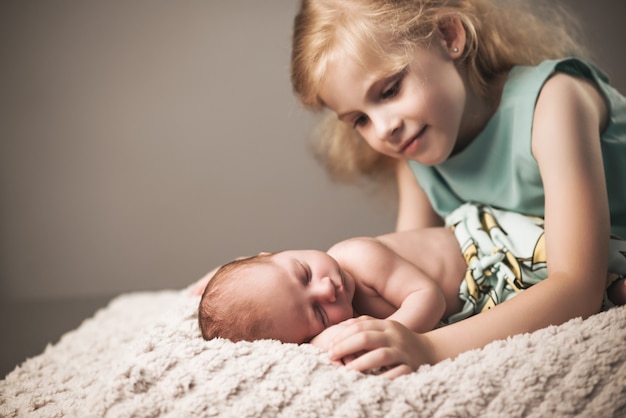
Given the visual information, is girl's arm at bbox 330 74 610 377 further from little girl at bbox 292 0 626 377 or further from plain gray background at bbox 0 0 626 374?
plain gray background at bbox 0 0 626 374

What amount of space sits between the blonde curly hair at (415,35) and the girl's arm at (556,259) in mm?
219

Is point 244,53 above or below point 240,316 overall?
above

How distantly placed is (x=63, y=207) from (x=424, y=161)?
1.84 meters

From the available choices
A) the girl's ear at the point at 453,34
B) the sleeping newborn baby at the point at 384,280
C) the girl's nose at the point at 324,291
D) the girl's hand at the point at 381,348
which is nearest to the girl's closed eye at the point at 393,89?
the girl's ear at the point at 453,34

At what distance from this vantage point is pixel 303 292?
0.95 metres

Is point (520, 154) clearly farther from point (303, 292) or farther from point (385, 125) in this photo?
point (303, 292)

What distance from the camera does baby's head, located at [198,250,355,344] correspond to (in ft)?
2.97

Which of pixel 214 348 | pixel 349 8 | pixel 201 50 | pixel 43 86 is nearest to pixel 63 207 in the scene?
pixel 43 86

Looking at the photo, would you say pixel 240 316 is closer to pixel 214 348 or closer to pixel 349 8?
pixel 214 348

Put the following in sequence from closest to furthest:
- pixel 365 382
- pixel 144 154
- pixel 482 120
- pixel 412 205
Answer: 1. pixel 365 382
2. pixel 482 120
3. pixel 412 205
4. pixel 144 154

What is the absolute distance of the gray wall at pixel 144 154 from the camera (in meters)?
2.36

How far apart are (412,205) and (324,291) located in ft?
2.27

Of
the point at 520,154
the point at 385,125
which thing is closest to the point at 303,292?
the point at 385,125

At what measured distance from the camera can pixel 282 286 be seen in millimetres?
935
